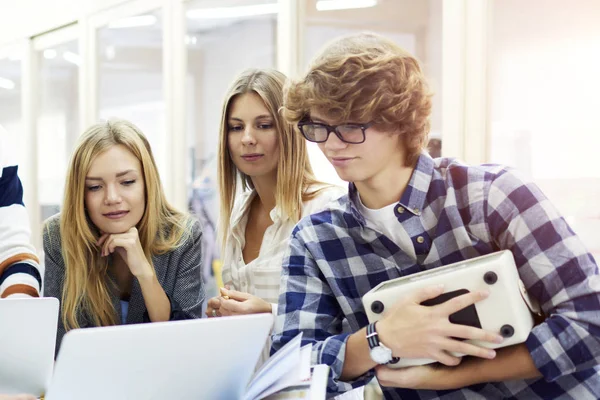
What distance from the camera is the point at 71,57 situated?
19.9ft

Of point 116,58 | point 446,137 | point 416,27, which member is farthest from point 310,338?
point 116,58

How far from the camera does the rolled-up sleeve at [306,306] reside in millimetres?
1425

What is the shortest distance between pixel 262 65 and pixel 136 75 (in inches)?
62.4

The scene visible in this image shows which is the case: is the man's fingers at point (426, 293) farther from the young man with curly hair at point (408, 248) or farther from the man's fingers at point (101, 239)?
the man's fingers at point (101, 239)

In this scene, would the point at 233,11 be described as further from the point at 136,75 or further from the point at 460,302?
the point at 460,302

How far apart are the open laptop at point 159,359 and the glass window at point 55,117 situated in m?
5.22

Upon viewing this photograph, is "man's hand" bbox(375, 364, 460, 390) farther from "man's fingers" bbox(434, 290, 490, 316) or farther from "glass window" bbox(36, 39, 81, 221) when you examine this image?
"glass window" bbox(36, 39, 81, 221)

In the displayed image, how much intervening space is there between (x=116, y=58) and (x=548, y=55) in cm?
383

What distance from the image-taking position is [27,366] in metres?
1.36

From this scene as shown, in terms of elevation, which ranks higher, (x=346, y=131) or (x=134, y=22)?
(x=134, y=22)

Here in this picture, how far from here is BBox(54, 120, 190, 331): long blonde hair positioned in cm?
208

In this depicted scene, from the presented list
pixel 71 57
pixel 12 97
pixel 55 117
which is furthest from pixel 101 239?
pixel 12 97

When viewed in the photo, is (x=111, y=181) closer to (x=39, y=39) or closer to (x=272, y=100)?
(x=272, y=100)

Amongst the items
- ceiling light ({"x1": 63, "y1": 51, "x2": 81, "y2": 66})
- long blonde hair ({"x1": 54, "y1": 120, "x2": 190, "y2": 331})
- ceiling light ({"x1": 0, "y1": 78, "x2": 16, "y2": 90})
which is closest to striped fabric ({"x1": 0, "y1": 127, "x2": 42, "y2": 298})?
long blonde hair ({"x1": 54, "y1": 120, "x2": 190, "y2": 331})
